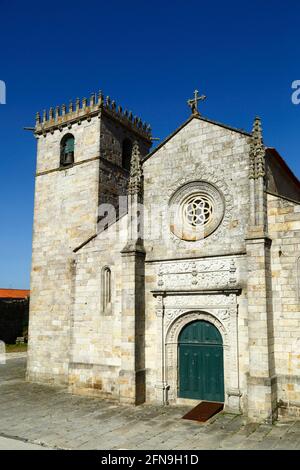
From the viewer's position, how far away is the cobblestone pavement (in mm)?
9609

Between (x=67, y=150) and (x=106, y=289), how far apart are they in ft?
A: 25.0

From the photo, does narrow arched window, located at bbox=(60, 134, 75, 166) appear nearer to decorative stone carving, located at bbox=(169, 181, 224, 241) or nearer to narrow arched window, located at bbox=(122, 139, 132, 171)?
narrow arched window, located at bbox=(122, 139, 132, 171)

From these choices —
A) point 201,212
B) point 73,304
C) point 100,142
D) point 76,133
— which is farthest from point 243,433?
point 76,133

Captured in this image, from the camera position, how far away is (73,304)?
628 inches

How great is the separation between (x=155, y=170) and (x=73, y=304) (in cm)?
613

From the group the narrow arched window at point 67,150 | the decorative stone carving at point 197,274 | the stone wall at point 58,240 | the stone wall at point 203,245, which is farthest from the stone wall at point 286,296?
the narrow arched window at point 67,150

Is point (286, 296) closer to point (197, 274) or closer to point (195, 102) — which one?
point (197, 274)

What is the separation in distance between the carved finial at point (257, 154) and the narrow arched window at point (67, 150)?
9.38 metres

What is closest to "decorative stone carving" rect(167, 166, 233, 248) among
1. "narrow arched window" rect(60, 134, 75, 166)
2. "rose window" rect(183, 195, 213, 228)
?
"rose window" rect(183, 195, 213, 228)

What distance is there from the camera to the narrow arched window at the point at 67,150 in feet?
62.6

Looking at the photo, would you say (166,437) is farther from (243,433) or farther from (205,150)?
(205,150)

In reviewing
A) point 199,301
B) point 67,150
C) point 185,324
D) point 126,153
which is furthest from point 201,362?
point 67,150
